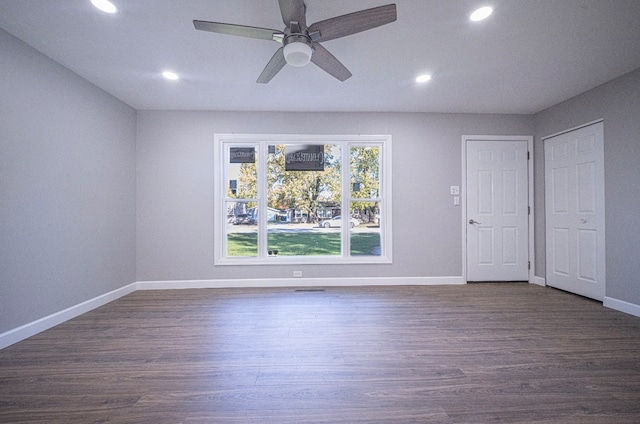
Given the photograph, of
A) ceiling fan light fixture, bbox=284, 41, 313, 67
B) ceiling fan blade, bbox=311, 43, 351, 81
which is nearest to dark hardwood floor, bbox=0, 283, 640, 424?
ceiling fan light fixture, bbox=284, 41, 313, 67

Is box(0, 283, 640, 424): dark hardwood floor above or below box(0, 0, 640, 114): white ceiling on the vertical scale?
below

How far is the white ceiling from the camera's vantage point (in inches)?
76.2

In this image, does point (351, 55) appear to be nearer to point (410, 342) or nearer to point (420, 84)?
point (420, 84)

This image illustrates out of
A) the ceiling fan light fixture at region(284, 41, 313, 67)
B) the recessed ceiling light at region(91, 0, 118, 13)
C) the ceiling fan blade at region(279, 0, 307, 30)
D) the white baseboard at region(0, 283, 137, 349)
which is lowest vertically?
the white baseboard at region(0, 283, 137, 349)

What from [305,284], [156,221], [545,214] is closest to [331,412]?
[305,284]

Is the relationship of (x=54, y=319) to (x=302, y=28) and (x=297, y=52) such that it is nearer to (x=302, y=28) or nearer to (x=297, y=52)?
(x=297, y=52)

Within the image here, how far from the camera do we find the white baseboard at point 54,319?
7.14 feet

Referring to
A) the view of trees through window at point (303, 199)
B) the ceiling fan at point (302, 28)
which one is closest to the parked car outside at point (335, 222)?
the view of trees through window at point (303, 199)

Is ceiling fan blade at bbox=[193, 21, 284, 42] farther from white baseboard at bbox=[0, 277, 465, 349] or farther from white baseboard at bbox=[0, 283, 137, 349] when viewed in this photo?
white baseboard at bbox=[0, 277, 465, 349]

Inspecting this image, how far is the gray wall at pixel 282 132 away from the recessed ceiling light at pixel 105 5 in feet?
6.28

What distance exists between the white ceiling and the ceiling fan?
281 mm

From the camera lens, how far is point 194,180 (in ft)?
12.5

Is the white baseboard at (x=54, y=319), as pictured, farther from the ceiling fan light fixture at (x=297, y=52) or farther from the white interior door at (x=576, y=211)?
the white interior door at (x=576, y=211)

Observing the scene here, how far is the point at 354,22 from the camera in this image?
5.52 feet
